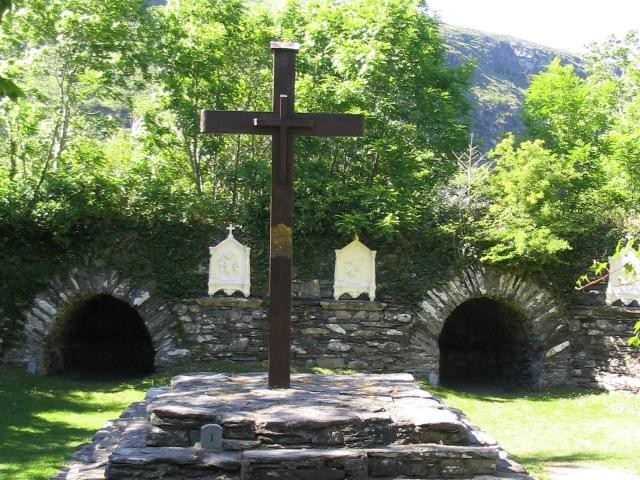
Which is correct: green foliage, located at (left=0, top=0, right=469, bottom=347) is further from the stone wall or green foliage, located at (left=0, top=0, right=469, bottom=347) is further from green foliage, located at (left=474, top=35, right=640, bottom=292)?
green foliage, located at (left=474, top=35, right=640, bottom=292)

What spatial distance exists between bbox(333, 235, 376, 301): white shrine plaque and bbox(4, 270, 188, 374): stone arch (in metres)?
2.55

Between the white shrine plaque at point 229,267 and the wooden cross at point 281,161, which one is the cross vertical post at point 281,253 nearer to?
the wooden cross at point 281,161

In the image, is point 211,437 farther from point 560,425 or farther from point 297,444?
point 560,425

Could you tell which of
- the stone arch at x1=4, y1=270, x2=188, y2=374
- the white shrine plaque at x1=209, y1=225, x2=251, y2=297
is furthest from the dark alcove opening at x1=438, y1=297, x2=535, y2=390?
the stone arch at x1=4, y1=270, x2=188, y2=374

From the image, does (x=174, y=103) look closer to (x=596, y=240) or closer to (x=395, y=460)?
(x=596, y=240)

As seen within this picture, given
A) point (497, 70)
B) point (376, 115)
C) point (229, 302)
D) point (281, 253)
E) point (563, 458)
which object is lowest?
point (563, 458)

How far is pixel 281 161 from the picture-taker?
6.10 meters

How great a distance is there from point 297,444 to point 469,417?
16.5 ft

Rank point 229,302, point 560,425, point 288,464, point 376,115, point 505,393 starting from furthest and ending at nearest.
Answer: point 376,115, point 505,393, point 229,302, point 560,425, point 288,464

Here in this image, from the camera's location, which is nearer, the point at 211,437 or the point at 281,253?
the point at 211,437

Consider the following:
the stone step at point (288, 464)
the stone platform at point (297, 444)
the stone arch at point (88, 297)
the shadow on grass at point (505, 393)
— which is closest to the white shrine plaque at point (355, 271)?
the shadow on grass at point (505, 393)

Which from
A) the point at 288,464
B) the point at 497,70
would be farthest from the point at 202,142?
the point at 497,70

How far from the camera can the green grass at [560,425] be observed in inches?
295

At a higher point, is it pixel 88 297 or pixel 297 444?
pixel 88 297
